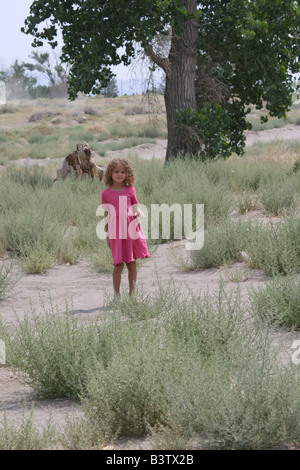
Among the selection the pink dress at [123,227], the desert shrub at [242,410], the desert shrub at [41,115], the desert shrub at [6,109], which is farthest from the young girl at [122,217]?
the desert shrub at [6,109]

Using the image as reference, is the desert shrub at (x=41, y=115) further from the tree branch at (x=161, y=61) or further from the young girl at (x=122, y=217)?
the young girl at (x=122, y=217)

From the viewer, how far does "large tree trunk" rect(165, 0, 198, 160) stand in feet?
45.8

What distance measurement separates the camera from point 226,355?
4.21 m

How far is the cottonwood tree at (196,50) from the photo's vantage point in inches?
504

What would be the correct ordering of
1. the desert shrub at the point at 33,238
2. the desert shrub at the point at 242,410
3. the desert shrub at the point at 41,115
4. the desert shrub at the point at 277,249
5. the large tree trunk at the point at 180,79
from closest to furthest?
1. the desert shrub at the point at 242,410
2. the desert shrub at the point at 277,249
3. the desert shrub at the point at 33,238
4. the large tree trunk at the point at 180,79
5. the desert shrub at the point at 41,115

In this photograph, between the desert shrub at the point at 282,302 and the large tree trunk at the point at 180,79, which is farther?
the large tree trunk at the point at 180,79

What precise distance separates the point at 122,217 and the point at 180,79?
27.1 feet

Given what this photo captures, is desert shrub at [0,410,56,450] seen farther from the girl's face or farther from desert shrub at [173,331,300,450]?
the girl's face

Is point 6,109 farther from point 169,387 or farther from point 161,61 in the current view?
point 169,387

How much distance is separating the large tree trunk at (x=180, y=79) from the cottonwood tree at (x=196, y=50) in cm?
2

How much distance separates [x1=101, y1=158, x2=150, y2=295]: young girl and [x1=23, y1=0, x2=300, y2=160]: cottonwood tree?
6.58 metres

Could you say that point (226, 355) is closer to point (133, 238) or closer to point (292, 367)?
point (292, 367)

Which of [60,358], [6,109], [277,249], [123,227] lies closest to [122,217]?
[123,227]
